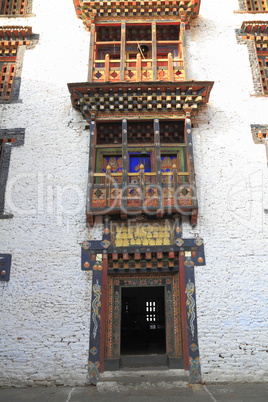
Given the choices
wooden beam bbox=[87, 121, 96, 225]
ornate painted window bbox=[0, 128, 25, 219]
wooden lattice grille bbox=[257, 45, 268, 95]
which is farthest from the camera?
wooden lattice grille bbox=[257, 45, 268, 95]

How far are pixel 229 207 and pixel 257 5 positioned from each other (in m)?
7.02

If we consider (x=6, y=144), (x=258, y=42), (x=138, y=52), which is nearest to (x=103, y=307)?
(x=6, y=144)

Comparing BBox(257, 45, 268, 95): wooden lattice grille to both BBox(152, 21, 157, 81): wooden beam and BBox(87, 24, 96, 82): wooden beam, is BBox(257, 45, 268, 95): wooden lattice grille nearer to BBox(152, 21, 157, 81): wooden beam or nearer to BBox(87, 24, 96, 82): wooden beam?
BBox(152, 21, 157, 81): wooden beam

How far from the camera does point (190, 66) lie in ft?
30.9

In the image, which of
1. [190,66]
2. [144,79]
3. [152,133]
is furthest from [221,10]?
[152,133]

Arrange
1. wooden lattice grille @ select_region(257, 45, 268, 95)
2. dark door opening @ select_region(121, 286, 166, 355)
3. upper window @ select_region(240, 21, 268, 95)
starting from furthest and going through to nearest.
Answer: dark door opening @ select_region(121, 286, 166, 355)
upper window @ select_region(240, 21, 268, 95)
wooden lattice grille @ select_region(257, 45, 268, 95)

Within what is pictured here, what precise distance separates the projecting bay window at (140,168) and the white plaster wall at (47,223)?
0.52 meters

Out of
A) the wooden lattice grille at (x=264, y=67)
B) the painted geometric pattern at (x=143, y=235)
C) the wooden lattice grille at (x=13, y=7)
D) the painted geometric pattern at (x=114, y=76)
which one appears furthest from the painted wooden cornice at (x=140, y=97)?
the wooden lattice grille at (x=13, y=7)

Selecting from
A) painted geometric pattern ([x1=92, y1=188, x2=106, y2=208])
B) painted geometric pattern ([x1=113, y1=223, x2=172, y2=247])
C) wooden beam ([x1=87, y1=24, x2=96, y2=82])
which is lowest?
painted geometric pattern ([x1=113, y1=223, x2=172, y2=247])

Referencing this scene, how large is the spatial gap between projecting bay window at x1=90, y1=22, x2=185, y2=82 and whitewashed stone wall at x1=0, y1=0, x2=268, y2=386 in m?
0.60

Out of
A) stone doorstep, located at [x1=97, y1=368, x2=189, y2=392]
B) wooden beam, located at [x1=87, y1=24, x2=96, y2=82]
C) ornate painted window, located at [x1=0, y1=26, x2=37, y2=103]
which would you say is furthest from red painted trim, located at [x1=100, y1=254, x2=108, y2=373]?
ornate painted window, located at [x1=0, y1=26, x2=37, y2=103]

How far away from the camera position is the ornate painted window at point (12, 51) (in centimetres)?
941

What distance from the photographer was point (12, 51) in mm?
9773

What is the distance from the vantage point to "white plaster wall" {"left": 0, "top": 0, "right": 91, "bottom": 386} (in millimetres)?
6613
